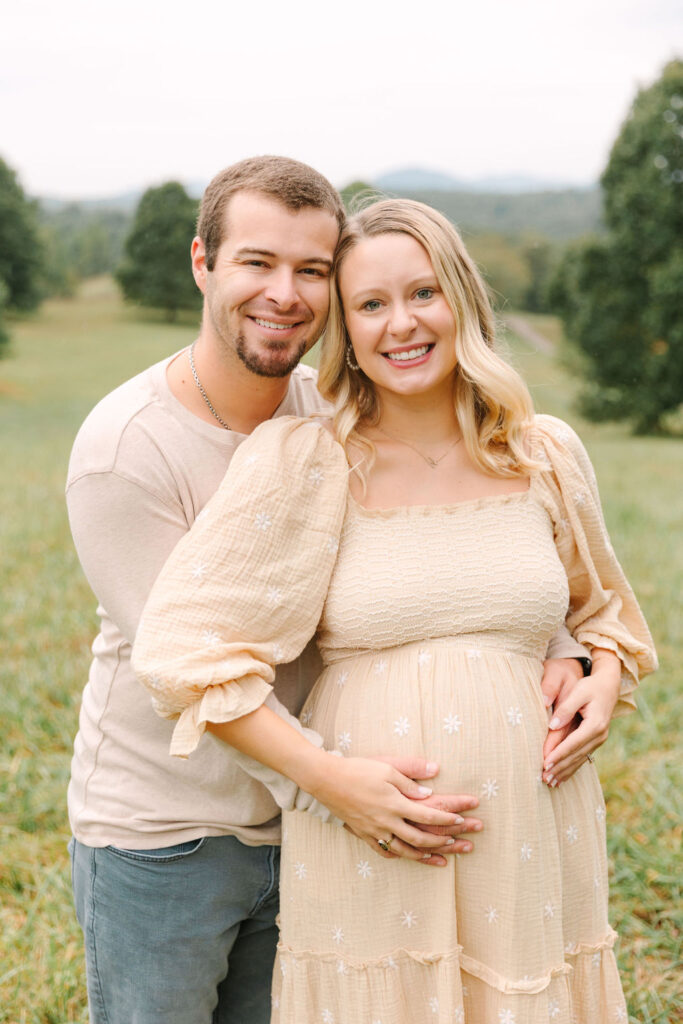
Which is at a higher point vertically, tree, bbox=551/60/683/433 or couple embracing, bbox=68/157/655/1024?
couple embracing, bbox=68/157/655/1024

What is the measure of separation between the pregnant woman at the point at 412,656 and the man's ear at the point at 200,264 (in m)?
0.31

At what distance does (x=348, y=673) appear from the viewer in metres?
2.07

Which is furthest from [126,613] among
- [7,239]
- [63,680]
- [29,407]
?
[7,239]

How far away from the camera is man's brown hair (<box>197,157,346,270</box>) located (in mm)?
2057

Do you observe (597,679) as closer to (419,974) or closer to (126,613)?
(419,974)

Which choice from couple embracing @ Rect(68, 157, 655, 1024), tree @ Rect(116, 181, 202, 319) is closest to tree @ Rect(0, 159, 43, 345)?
tree @ Rect(116, 181, 202, 319)

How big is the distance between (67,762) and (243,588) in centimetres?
285

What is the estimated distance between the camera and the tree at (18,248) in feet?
94.2

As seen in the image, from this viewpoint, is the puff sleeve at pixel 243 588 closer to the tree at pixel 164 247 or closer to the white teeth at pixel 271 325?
the white teeth at pixel 271 325

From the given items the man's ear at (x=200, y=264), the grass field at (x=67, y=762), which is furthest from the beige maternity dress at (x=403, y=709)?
the grass field at (x=67, y=762)

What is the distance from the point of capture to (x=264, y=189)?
2059mm

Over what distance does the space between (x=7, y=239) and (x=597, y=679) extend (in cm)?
2967

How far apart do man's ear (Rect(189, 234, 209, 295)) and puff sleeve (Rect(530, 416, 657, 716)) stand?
2.86 feet

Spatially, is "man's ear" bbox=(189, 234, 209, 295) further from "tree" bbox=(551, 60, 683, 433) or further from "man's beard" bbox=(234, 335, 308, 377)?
"tree" bbox=(551, 60, 683, 433)
